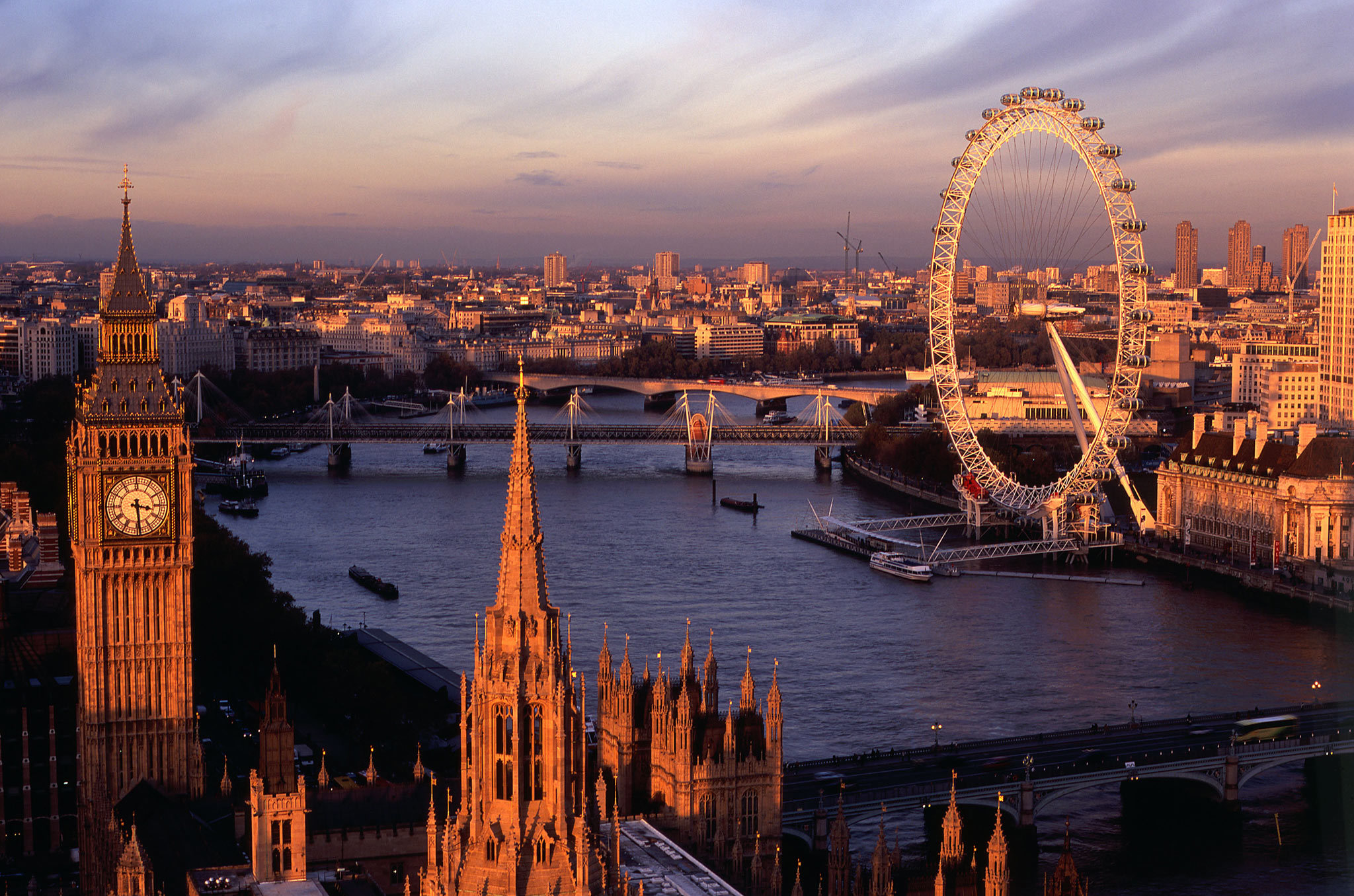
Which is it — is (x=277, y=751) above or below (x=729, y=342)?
below

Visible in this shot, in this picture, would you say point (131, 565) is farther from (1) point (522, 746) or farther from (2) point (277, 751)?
(1) point (522, 746)

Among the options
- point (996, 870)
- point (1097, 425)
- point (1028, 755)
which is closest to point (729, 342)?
point (1097, 425)

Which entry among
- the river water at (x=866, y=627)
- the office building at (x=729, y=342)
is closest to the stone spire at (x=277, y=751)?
the river water at (x=866, y=627)

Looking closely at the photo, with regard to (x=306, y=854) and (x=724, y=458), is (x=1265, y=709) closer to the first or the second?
(x=306, y=854)

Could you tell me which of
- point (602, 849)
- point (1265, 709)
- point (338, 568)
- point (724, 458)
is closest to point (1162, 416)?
point (724, 458)

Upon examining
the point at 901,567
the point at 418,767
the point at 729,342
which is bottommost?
the point at 901,567

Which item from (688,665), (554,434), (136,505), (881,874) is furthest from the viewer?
(554,434)

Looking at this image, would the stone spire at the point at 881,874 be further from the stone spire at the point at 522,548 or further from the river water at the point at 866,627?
the river water at the point at 866,627
